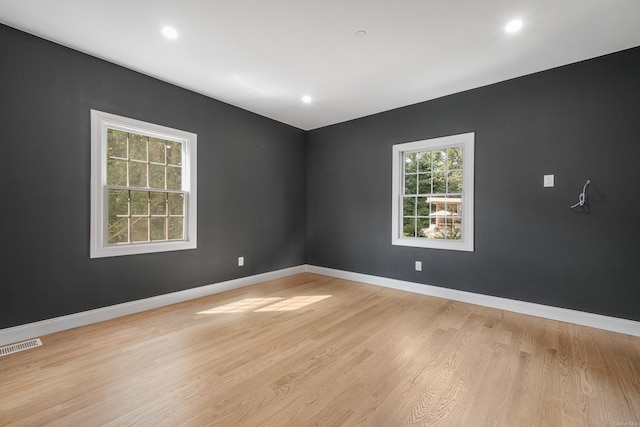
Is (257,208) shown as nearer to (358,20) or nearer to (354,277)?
(354,277)

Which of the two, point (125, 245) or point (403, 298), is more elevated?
point (125, 245)

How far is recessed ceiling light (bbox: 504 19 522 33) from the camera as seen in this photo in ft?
7.45

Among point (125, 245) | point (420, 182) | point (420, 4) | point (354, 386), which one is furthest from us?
point (420, 182)

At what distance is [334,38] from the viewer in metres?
2.52

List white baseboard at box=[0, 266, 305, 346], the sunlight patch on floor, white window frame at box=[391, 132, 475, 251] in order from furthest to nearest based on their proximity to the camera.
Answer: white window frame at box=[391, 132, 475, 251] < the sunlight patch on floor < white baseboard at box=[0, 266, 305, 346]

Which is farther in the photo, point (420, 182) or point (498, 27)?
point (420, 182)

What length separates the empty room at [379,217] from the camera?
181 centimetres

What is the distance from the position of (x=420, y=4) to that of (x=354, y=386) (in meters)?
2.80

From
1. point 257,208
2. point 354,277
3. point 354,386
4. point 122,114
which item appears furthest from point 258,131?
point 354,386

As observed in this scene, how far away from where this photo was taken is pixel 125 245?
3.06 m

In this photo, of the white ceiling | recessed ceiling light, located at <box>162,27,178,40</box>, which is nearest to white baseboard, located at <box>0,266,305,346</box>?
the white ceiling

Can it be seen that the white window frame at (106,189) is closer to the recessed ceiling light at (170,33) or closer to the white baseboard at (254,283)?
the white baseboard at (254,283)

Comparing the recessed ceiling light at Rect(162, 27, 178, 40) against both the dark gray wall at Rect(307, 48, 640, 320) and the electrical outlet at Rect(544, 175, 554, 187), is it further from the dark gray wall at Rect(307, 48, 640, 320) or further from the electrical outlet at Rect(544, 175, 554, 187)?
the electrical outlet at Rect(544, 175, 554, 187)

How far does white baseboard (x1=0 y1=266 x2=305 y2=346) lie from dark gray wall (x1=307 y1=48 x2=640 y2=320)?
2.45 m
